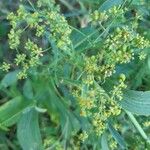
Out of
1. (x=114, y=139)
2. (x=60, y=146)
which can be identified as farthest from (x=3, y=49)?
(x=114, y=139)

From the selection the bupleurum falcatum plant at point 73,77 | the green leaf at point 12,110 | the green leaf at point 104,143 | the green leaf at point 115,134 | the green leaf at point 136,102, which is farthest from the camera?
the green leaf at point 12,110

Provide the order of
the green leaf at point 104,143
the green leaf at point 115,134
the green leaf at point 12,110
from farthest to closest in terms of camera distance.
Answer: the green leaf at point 12,110 < the green leaf at point 104,143 < the green leaf at point 115,134

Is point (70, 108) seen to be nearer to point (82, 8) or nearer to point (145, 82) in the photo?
point (145, 82)

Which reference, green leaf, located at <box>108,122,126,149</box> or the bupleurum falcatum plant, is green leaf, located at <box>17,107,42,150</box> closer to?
the bupleurum falcatum plant

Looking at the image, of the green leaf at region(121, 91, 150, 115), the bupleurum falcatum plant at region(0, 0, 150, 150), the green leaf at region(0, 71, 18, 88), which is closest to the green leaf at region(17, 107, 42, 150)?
the bupleurum falcatum plant at region(0, 0, 150, 150)

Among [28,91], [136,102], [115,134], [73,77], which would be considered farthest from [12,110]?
[136,102]

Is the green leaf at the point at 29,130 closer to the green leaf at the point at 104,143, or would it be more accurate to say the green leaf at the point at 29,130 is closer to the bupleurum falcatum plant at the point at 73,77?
the bupleurum falcatum plant at the point at 73,77

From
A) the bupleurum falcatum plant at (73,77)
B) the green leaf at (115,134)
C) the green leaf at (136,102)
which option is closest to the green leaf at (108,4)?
the bupleurum falcatum plant at (73,77)
